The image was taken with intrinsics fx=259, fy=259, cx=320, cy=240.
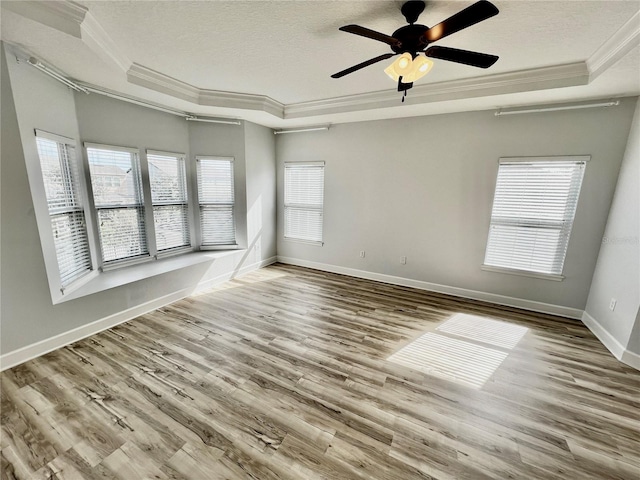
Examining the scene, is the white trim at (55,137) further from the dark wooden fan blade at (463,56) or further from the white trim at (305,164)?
the dark wooden fan blade at (463,56)

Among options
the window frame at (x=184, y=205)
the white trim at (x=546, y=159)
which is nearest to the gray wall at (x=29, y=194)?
the window frame at (x=184, y=205)

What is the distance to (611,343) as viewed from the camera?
102 inches

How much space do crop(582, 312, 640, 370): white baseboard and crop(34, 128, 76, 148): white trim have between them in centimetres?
562

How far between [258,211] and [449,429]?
394cm

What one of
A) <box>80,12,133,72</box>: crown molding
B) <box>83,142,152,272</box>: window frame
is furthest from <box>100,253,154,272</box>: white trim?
<box>80,12,133,72</box>: crown molding

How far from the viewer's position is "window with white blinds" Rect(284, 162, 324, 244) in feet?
15.2

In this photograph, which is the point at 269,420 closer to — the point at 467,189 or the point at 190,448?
the point at 190,448

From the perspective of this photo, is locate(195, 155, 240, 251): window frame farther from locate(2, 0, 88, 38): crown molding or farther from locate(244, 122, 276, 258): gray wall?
locate(2, 0, 88, 38): crown molding

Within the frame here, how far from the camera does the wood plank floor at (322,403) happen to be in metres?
1.48

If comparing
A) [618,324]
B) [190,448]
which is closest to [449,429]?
[190,448]

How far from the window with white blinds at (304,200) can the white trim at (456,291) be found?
1.78 feet

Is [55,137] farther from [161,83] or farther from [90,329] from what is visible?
[90,329]

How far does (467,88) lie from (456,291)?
104 inches

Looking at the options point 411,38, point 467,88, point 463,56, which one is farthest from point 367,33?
point 467,88
